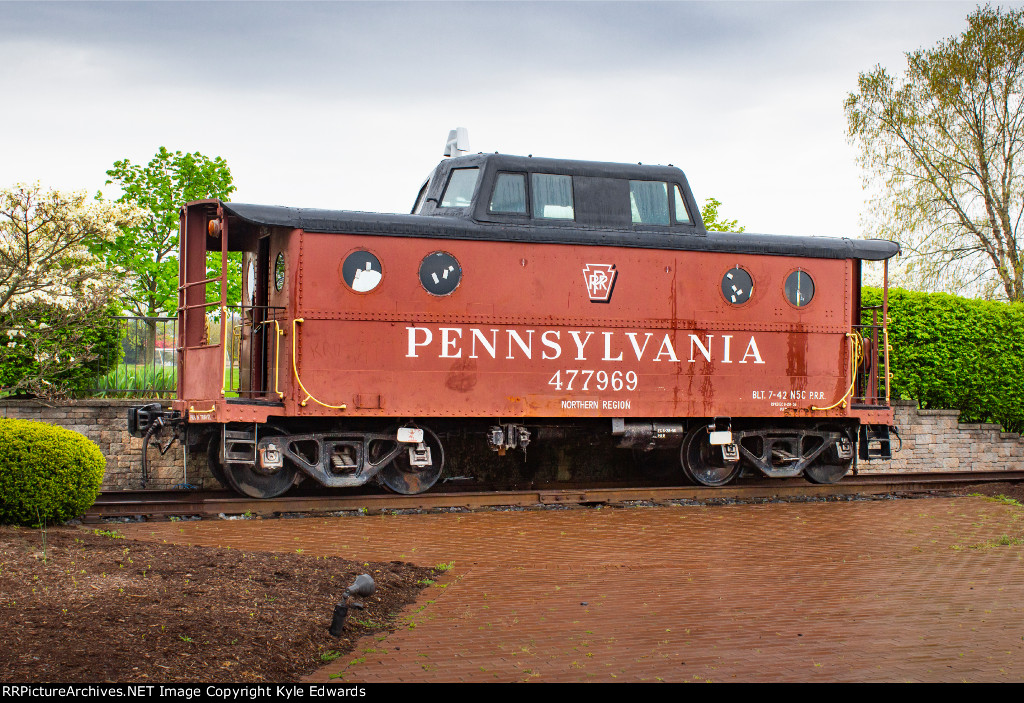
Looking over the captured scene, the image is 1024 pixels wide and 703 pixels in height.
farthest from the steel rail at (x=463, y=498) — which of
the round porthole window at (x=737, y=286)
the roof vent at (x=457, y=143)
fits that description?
the roof vent at (x=457, y=143)

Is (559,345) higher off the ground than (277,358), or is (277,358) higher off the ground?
(559,345)

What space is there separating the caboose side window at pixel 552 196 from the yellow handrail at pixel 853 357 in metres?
4.55

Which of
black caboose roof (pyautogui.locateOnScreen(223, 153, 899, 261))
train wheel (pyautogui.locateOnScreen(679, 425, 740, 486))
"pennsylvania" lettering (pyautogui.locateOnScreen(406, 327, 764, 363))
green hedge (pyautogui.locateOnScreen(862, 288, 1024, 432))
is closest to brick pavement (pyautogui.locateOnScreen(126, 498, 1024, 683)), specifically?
train wheel (pyautogui.locateOnScreen(679, 425, 740, 486))

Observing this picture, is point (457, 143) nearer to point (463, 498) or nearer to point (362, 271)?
point (362, 271)

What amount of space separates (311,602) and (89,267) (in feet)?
44.1

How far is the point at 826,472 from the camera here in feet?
47.6

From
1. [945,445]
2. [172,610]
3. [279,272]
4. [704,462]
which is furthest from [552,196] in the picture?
[945,445]

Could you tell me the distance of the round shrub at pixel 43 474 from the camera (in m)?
9.05

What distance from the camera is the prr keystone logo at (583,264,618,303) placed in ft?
41.8

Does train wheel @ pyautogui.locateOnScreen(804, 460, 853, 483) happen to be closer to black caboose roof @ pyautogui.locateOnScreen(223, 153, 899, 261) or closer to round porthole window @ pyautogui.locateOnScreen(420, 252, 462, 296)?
black caboose roof @ pyautogui.locateOnScreen(223, 153, 899, 261)

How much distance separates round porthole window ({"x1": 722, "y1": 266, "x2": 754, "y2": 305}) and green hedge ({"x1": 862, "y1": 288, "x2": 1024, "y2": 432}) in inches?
174

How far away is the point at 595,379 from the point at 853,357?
4.08 metres

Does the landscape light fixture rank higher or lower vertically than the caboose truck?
lower
